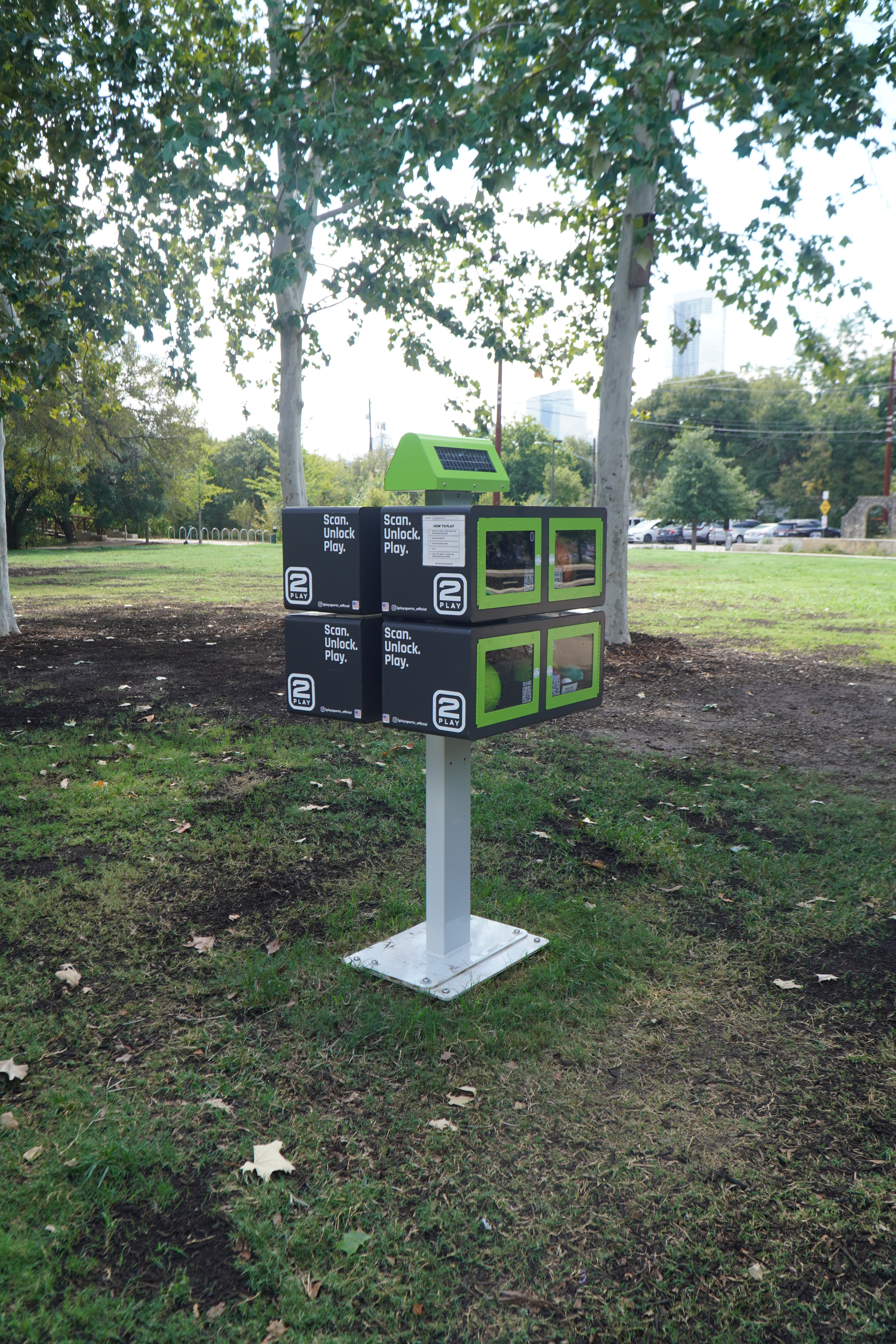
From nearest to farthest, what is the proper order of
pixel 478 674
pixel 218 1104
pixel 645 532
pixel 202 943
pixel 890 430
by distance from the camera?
pixel 218 1104 → pixel 478 674 → pixel 202 943 → pixel 890 430 → pixel 645 532

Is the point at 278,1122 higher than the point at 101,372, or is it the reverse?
the point at 101,372

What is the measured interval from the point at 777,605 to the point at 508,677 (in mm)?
15290

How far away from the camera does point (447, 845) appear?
3471mm

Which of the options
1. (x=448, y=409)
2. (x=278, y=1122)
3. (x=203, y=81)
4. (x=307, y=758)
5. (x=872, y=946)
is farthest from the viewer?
(x=448, y=409)

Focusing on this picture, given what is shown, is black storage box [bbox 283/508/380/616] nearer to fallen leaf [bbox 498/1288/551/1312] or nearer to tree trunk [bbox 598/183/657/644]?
fallen leaf [bbox 498/1288/551/1312]

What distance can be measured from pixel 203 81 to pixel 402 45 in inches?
83.4

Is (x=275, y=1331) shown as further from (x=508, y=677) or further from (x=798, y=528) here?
(x=798, y=528)

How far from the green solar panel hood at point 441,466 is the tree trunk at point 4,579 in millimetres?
8937

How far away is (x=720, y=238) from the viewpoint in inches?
392

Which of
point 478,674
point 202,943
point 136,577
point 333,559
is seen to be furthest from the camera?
point 136,577

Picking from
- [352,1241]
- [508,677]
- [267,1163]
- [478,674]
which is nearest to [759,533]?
[508,677]

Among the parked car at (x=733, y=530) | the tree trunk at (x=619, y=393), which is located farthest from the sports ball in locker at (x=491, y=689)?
the parked car at (x=733, y=530)

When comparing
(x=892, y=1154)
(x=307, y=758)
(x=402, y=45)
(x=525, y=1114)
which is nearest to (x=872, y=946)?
(x=892, y=1154)

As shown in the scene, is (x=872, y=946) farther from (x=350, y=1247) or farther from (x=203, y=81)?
(x=203, y=81)
